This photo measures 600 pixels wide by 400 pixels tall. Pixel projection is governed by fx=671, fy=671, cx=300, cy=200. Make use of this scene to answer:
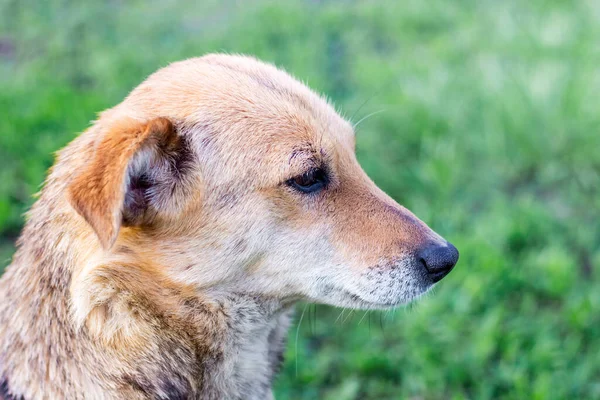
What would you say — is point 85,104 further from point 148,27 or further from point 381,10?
point 381,10

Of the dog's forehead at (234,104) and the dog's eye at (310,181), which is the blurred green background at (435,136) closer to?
the dog's eye at (310,181)

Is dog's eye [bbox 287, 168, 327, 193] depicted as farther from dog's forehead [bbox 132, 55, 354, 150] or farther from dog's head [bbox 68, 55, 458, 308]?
dog's forehead [bbox 132, 55, 354, 150]

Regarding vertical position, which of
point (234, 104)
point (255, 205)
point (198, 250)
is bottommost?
point (198, 250)

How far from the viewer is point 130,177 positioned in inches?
90.7

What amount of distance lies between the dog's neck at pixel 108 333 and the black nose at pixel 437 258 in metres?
0.69

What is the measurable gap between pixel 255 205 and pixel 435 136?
10.9 feet

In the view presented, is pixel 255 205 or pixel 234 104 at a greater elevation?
pixel 234 104

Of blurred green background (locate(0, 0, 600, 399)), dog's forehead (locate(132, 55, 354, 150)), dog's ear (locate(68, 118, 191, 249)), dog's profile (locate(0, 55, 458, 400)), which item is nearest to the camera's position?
dog's ear (locate(68, 118, 191, 249))

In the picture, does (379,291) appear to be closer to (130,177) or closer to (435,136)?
(130,177)

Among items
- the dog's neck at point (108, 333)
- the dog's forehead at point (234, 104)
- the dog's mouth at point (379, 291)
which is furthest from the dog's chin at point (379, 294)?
the dog's forehead at point (234, 104)

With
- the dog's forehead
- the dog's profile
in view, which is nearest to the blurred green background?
the dog's profile

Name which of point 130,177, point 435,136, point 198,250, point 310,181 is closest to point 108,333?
point 198,250

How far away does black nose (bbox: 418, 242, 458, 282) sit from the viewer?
2.64 metres

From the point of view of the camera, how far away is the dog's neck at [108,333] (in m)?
2.44
